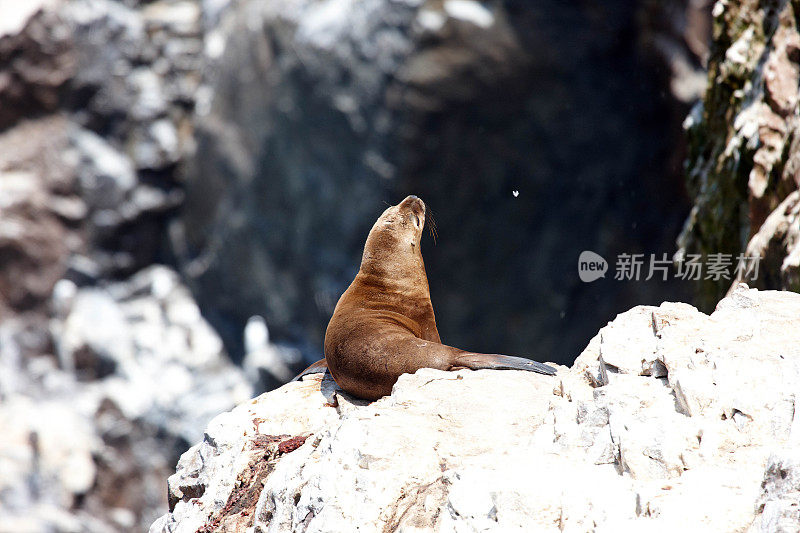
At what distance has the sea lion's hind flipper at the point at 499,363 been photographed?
3.65 meters

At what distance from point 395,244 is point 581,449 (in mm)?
2434

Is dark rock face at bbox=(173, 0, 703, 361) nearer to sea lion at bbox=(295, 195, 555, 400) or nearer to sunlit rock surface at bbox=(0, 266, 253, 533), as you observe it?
sunlit rock surface at bbox=(0, 266, 253, 533)

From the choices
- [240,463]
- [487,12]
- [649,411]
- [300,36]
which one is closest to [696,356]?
[649,411]

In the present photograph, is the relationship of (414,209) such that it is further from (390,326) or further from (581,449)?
(581,449)

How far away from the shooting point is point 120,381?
1462 cm

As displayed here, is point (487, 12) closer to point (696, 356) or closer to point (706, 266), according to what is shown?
point (706, 266)

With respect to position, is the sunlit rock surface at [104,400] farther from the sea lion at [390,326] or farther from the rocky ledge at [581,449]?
the rocky ledge at [581,449]

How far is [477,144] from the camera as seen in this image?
39.1 ft

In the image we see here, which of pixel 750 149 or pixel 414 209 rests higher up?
pixel 750 149

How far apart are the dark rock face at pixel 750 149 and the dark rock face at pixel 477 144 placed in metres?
4.69

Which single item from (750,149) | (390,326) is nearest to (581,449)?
(390,326)

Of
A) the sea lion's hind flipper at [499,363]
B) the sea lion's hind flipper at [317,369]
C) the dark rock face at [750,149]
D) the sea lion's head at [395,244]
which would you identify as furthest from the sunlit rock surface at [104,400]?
the sea lion's hind flipper at [499,363]

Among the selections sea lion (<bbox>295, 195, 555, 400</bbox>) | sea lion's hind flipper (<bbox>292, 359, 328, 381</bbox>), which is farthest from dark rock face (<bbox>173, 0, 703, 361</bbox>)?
sea lion's hind flipper (<bbox>292, 359, 328, 381</bbox>)

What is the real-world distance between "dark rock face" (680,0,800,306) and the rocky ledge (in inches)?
86.7
